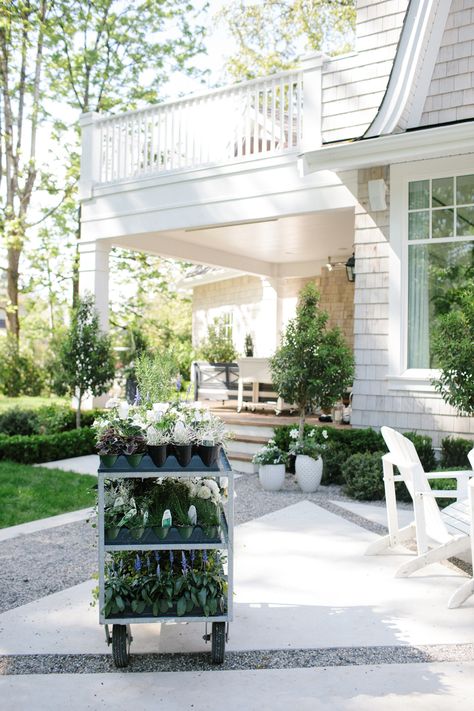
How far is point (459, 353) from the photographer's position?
22.1ft

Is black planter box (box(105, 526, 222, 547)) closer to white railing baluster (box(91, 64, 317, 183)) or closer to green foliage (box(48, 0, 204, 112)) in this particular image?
white railing baluster (box(91, 64, 317, 183))

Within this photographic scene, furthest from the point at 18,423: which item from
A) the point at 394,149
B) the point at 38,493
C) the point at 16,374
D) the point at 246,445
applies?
the point at 16,374

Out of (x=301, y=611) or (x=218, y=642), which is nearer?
(x=218, y=642)

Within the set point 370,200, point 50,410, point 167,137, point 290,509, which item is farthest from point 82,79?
point 290,509

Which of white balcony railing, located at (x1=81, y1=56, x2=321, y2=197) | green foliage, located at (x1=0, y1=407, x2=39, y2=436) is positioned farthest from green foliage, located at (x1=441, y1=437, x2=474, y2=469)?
green foliage, located at (x1=0, y1=407, x2=39, y2=436)

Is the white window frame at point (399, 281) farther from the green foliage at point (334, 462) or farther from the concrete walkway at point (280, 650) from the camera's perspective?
the concrete walkway at point (280, 650)

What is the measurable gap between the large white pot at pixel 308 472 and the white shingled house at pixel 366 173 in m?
1.20

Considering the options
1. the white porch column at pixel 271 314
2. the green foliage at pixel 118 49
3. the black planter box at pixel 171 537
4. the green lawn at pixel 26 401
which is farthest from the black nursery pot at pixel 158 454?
the green foliage at pixel 118 49

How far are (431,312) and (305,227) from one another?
140 inches

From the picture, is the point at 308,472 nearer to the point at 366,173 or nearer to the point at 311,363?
the point at 311,363

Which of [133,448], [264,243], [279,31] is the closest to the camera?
[133,448]

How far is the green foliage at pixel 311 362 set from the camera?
7547 mm

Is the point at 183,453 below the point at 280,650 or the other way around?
the other way around

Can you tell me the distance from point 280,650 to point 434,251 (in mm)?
5552
